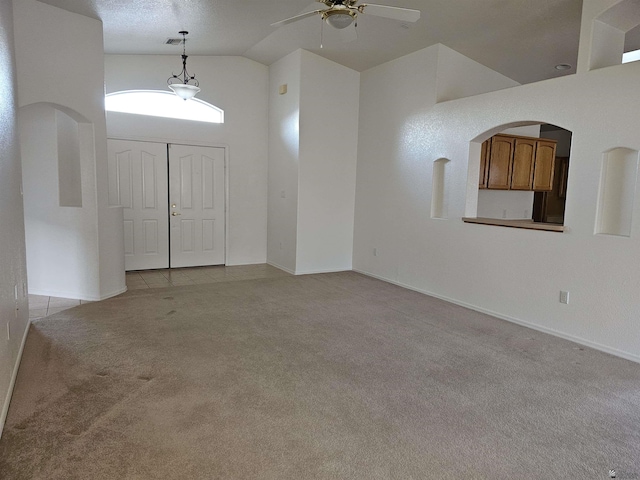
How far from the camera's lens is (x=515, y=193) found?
22.6 ft

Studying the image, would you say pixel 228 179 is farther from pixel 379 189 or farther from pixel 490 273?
pixel 490 273

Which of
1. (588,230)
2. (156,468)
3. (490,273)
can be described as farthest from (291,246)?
(156,468)

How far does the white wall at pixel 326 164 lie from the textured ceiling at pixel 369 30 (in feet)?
1.22

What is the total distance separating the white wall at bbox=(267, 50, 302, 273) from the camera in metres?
6.68

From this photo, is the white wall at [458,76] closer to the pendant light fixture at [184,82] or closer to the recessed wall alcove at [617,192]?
the recessed wall alcove at [617,192]

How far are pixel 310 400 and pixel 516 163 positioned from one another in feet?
17.1

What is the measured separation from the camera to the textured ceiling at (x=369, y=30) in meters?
4.49

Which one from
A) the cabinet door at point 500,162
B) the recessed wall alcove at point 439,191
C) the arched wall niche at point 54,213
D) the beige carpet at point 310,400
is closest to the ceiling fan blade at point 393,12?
the recessed wall alcove at point 439,191

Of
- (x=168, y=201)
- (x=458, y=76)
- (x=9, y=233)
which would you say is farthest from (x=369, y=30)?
(x=9, y=233)

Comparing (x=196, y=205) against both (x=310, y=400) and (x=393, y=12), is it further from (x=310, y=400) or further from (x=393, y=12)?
(x=310, y=400)

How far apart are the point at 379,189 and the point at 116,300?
158 inches

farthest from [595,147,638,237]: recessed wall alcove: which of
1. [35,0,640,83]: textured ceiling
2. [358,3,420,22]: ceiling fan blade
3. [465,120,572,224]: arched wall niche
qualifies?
[358,3,420,22]: ceiling fan blade

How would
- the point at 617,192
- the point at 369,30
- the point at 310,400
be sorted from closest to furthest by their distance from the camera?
the point at 310,400
the point at 617,192
the point at 369,30

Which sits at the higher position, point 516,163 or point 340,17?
point 340,17
